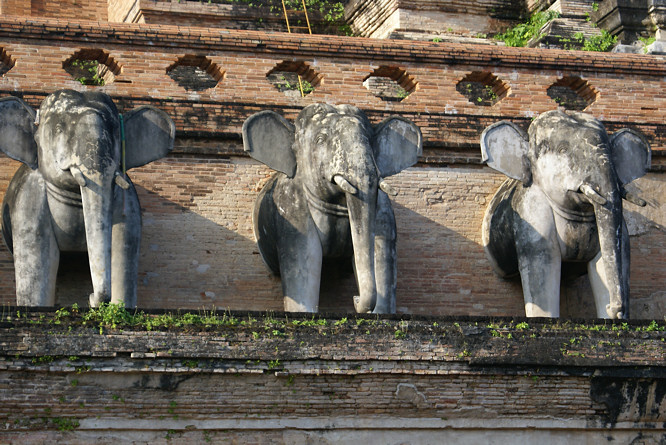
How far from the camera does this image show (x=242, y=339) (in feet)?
36.7

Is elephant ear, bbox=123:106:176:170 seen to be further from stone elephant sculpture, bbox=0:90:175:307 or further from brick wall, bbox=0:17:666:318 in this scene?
brick wall, bbox=0:17:666:318

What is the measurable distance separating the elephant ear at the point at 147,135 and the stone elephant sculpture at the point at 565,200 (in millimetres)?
2767

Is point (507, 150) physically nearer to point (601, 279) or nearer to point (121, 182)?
point (601, 279)

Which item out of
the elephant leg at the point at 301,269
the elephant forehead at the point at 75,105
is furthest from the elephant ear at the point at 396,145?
the elephant forehead at the point at 75,105

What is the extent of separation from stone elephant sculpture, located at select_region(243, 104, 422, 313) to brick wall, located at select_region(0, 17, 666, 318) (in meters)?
0.74

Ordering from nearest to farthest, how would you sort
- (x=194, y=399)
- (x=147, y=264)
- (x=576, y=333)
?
(x=194, y=399) < (x=576, y=333) < (x=147, y=264)

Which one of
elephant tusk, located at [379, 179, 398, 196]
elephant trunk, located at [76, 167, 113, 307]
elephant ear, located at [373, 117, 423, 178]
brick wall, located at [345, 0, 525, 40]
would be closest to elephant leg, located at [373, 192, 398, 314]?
elephant ear, located at [373, 117, 423, 178]

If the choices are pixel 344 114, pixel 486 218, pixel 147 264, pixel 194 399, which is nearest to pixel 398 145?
pixel 344 114

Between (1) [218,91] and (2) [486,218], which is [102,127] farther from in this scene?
(2) [486,218]

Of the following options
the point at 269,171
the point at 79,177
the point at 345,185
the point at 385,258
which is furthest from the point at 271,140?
the point at 79,177

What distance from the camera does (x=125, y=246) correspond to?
1280 centimetres

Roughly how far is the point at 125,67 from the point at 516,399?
5145 mm

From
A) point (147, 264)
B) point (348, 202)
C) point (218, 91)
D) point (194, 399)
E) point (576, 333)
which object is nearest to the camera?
point (194, 399)

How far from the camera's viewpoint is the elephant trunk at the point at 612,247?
13.1 meters
